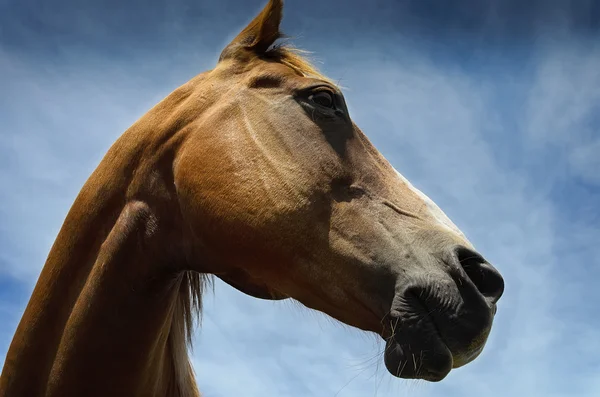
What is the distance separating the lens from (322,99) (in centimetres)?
325

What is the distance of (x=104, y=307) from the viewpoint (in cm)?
319

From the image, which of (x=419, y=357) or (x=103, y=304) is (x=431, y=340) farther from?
(x=103, y=304)

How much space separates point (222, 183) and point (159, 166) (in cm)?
53

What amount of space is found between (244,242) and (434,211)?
38.8 inches

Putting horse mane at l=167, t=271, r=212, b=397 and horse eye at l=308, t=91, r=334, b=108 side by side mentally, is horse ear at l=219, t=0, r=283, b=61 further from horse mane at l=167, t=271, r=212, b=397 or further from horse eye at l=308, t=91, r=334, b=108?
horse mane at l=167, t=271, r=212, b=397

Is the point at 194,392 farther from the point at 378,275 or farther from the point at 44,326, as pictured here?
the point at 378,275

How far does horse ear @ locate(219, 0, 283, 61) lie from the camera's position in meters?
3.71

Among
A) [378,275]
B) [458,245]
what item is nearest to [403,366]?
[378,275]

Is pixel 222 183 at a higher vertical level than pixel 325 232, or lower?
higher

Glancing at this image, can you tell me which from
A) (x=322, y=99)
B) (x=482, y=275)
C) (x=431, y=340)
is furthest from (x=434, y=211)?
(x=322, y=99)

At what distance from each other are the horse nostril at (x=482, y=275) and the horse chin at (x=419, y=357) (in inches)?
13.0

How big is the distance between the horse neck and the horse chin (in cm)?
142

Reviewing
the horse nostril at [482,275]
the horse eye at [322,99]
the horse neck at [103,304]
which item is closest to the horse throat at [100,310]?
the horse neck at [103,304]

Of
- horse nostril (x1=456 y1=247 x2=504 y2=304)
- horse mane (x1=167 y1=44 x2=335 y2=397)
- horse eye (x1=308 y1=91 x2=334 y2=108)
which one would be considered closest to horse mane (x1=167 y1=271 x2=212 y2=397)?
horse mane (x1=167 y1=44 x2=335 y2=397)
